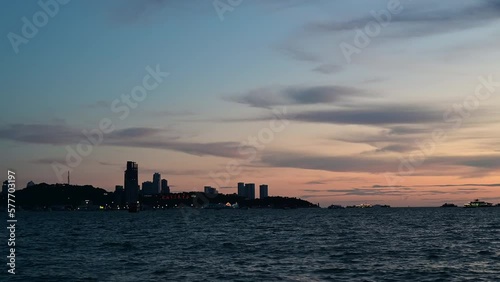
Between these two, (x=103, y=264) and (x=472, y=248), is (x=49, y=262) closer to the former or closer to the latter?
(x=103, y=264)

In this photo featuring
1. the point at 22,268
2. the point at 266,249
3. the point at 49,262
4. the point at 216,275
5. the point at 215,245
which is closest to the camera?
the point at 216,275

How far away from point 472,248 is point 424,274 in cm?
3140

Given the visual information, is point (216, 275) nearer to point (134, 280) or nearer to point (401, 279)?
point (134, 280)

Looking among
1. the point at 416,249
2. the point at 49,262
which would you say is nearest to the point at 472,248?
the point at 416,249

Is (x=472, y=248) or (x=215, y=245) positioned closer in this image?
(x=472, y=248)

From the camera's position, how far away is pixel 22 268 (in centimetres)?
6019

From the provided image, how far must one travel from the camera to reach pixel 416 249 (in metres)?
81.1

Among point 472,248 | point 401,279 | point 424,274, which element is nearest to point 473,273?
point 424,274

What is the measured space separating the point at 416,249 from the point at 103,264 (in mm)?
43853

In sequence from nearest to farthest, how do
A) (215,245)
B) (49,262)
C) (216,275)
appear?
(216,275) → (49,262) → (215,245)

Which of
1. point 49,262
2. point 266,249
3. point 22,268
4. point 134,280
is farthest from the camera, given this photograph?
point 266,249

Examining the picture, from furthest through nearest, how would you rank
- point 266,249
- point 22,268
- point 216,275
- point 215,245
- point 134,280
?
1. point 215,245
2. point 266,249
3. point 22,268
4. point 216,275
5. point 134,280

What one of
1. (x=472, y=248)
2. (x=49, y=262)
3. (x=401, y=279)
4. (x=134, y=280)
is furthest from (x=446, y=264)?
(x=49, y=262)

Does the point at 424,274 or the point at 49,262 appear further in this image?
the point at 49,262
